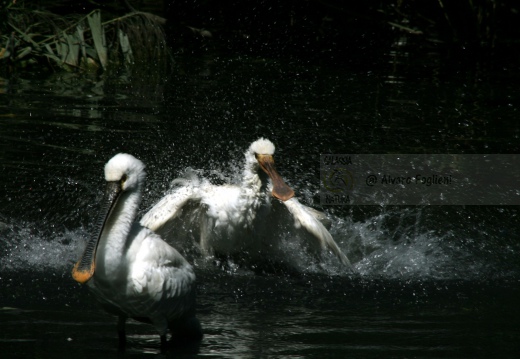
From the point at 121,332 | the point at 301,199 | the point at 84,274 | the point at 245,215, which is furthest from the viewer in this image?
the point at 301,199

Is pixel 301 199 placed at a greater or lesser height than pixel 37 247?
greater

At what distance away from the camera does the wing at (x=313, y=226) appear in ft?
22.2

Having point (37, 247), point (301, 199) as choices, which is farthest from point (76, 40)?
point (37, 247)

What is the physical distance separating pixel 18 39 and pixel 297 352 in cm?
839

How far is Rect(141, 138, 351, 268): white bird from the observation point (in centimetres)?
666

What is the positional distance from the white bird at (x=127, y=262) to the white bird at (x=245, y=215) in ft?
5.48

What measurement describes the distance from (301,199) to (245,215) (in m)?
1.77

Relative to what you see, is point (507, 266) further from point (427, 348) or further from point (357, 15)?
point (357, 15)

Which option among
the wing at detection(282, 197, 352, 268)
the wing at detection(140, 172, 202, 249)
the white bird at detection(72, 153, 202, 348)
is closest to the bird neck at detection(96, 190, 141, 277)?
the white bird at detection(72, 153, 202, 348)

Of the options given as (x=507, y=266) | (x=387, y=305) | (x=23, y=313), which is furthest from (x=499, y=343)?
(x=23, y=313)

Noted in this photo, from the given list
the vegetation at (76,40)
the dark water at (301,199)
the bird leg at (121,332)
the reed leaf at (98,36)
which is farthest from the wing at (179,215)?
the vegetation at (76,40)

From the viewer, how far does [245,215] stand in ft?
21.9

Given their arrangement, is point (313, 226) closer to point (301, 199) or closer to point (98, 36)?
point (301, 199)

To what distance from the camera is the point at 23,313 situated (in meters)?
5.45
